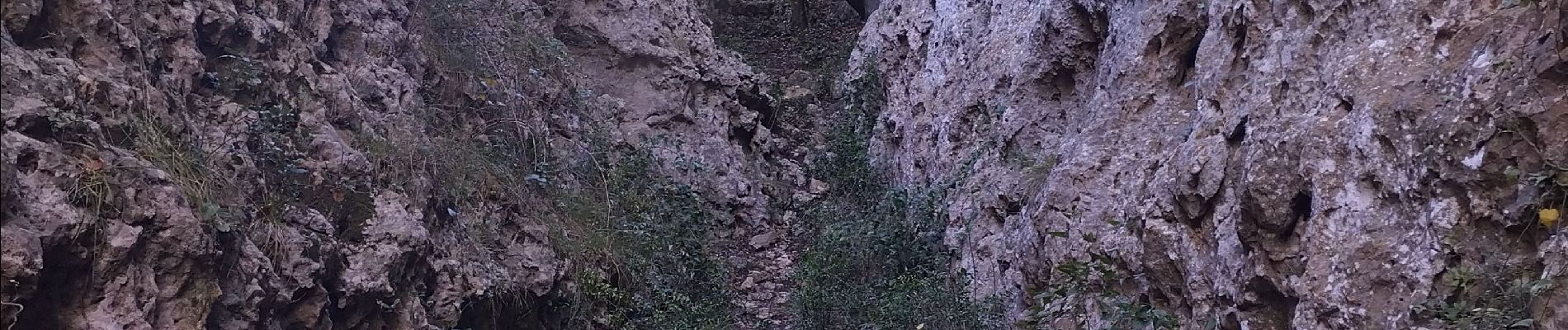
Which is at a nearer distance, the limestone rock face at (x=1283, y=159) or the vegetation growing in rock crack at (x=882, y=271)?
the limestone rock face at (x=1283, y=159)

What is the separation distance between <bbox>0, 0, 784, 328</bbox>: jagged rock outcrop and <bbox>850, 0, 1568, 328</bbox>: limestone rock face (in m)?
2.46

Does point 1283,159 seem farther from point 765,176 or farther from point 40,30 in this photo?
point 765,176

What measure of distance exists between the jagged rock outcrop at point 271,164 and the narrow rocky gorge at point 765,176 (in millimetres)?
13

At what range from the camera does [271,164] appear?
163 inches

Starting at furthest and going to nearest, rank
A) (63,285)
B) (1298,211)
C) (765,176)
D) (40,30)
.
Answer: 1. (765,176)
2. (40,30)
3. (1298,211)
4. (63,285)

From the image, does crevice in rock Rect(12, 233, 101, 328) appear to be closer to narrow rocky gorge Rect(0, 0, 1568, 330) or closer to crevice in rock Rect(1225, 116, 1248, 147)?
narrow rocky gorge Rect(0, 0, 1568, 330)

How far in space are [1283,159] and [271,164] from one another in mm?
3464

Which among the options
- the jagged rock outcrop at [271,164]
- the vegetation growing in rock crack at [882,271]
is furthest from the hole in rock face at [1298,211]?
the jagged rock outcrop at [271,164]

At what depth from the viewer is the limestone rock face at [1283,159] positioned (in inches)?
109

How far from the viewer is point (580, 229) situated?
236 inches

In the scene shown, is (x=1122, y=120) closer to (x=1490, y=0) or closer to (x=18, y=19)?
(x=1490, y=0)

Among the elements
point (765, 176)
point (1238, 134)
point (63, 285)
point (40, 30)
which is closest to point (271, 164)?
point (40, 30)

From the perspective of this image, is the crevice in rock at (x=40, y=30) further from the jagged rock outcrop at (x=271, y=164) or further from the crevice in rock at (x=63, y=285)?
the crevice in rock at (x=63, y=285)

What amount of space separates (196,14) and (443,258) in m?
1.34
